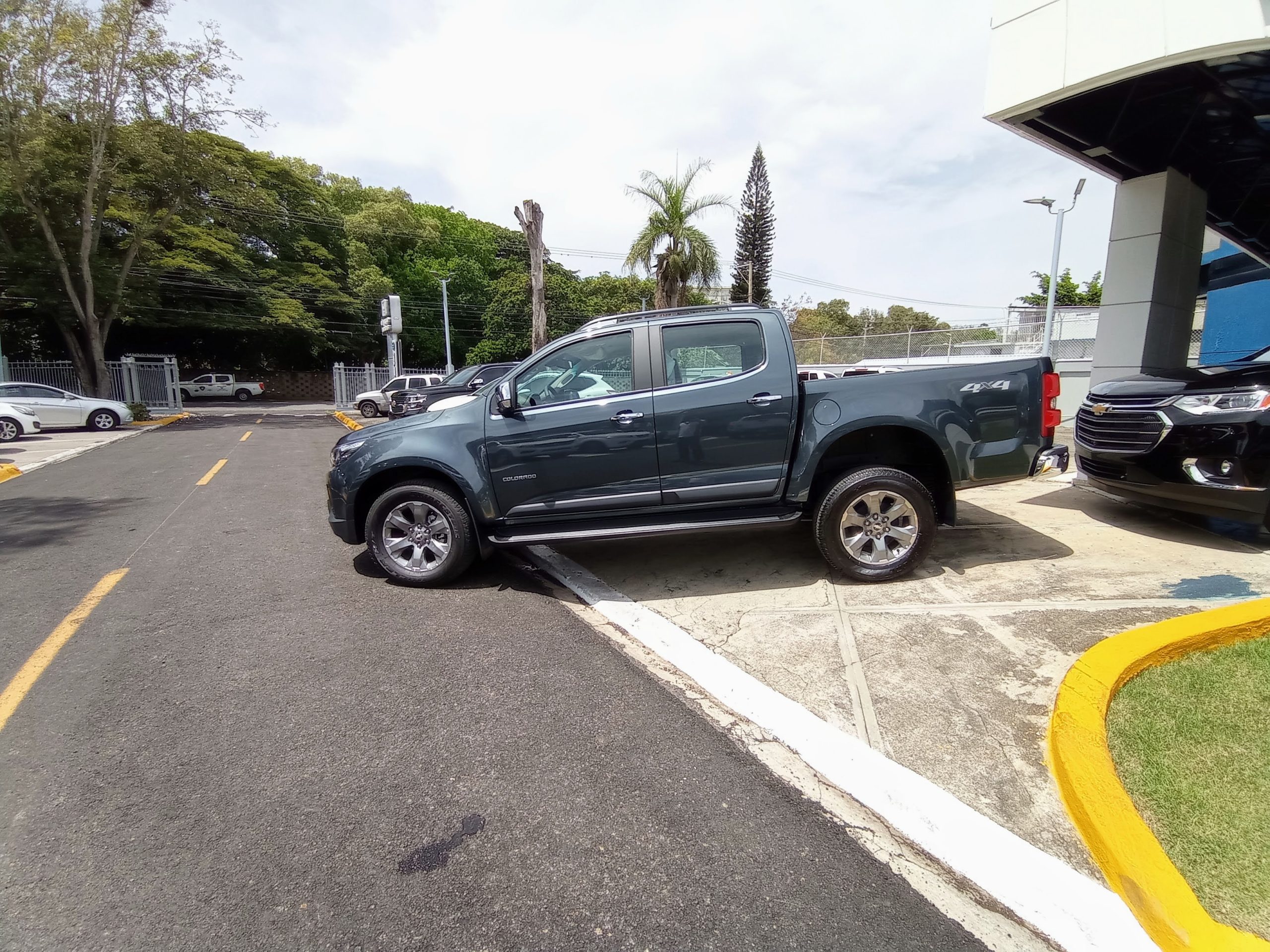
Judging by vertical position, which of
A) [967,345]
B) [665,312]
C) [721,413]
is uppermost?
[967,345]

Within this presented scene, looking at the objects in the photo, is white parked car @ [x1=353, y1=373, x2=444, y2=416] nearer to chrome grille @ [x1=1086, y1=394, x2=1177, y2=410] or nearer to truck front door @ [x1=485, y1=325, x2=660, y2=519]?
truck front door @ [x1=485, y1=325, x2=660, y2=519]

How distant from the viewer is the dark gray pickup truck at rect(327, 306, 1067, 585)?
4.76 m

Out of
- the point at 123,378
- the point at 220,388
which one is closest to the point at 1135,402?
the point at 123,378

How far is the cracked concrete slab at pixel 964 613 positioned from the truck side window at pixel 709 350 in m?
1.60

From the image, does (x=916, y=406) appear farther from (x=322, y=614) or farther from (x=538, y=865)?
(x=322, y=614)

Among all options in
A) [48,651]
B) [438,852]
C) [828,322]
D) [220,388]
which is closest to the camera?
[438,852]

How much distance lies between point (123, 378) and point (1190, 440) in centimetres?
3367

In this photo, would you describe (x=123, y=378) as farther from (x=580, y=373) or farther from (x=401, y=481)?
(x=580, y=373)

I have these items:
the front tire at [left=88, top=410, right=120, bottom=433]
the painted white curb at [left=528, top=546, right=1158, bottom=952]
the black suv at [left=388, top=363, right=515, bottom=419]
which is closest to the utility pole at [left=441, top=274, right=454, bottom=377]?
the black suv at [left=388, top=363, right=515, bottom=419]

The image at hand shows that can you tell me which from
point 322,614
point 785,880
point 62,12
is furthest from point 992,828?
point 62,12

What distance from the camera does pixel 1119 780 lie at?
2549mm

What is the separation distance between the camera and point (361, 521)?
16.7ft

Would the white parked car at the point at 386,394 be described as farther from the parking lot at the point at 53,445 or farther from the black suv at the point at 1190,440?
the black suv at the point at 1190,440

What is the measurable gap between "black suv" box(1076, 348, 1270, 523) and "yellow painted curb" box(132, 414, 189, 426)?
24.9m
